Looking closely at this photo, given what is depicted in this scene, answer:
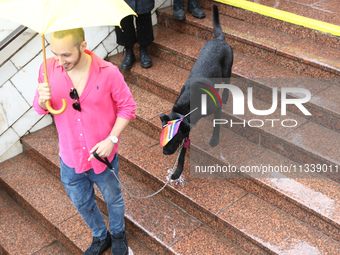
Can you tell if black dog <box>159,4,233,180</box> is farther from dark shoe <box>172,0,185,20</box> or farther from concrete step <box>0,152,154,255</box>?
dark shoe <box>172,0,185,20</box>

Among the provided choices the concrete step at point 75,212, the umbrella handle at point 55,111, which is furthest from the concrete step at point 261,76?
the umbrella handle at point 55,111

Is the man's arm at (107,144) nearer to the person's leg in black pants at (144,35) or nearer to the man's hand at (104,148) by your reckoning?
the man's hand at (104,148)

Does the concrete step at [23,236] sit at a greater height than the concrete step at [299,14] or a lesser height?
lesser

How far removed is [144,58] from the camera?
4.95 m

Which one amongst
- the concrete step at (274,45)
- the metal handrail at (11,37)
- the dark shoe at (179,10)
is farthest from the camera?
the dark shoe at (179,10)

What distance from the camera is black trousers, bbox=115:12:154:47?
468 centimetres

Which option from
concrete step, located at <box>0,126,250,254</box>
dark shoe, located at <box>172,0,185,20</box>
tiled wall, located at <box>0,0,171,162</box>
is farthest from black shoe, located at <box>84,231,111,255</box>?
dark shoe, located at <box>172,0,185,20</box>

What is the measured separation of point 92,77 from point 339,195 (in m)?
2.06

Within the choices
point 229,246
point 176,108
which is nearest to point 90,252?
point 229,246

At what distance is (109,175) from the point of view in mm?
3088

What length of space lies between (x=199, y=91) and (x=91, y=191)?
3.82 ft

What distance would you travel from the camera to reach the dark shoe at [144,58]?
4938 mm

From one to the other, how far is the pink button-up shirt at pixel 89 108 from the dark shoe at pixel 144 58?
203 cm

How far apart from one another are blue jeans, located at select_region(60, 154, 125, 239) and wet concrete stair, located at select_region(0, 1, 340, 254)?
43 cm
